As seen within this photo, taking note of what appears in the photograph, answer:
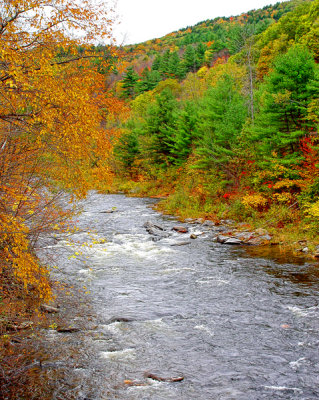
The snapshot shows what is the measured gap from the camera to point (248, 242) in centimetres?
1766

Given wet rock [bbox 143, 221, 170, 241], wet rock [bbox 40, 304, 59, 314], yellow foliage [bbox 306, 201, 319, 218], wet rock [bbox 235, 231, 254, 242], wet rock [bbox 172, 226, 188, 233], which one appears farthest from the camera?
wet rock [bbox 172, 226, 188, 233]

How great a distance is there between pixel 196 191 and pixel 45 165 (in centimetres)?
2123

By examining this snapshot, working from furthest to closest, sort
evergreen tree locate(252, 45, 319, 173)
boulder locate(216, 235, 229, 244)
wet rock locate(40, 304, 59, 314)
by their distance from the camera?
evergreen tree locate(252, 45, 319, 173) → boulder locate(216, 235, 229, 244) → wet rock locate(40, 304, 59, 314)

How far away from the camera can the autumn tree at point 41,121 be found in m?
5.84

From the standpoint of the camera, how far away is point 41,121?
642 centimetres

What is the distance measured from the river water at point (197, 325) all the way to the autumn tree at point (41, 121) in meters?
1.13

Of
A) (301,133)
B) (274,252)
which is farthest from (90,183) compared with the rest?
(301,133)

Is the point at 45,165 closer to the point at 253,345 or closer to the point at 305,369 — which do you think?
the point at 253,345

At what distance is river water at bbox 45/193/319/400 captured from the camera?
6.59 m

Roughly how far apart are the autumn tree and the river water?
113cm

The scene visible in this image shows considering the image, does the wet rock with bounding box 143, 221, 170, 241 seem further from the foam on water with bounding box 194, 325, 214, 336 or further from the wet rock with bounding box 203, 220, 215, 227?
the foam on water with bounding box 194, 325, 214, 336

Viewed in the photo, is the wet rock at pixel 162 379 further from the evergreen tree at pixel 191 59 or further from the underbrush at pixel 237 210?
the evergreen tree at pixel 191 59

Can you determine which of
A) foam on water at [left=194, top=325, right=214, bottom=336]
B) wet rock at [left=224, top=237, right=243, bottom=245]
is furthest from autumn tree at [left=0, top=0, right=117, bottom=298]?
wet rock at [left=224, top=237, right=243, bottom=245]

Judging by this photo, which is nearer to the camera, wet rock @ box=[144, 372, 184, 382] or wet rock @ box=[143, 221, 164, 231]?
wet rock @ box=[144, 372, 184, 382]
